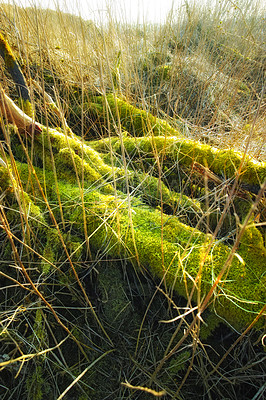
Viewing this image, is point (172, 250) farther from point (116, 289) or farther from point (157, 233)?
point (116, 289)

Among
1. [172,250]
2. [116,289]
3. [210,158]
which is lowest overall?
[116,289]

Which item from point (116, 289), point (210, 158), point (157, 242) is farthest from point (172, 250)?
point (210, 158)

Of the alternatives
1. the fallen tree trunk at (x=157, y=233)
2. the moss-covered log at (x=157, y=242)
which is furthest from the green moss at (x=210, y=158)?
the moss-covered log at (x=157, y=242)

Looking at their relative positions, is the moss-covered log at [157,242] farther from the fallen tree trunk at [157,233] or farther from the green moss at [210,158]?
the green moss at [210,158]

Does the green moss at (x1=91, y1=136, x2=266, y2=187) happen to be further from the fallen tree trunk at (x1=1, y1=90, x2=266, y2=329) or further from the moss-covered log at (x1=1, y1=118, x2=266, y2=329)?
the moss-covered log at (x1=1, y1=118, x2=266, y2=329)

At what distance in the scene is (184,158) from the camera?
1695 millimetres

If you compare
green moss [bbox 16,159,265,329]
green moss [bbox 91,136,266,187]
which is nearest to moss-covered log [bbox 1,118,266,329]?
green moss [bbox 16,159,265,329]

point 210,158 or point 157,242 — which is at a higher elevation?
point 210,158

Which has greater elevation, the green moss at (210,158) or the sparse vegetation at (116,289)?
the green moss at (210,158)

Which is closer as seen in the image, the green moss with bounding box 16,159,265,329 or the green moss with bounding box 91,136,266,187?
the green moss with bounding box 16,159,265,329

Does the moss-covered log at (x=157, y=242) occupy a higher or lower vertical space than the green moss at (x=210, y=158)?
lower

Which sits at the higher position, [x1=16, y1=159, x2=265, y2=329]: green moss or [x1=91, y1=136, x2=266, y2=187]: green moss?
[x1=91, y1=136, x2=266, y2=187]: green moss

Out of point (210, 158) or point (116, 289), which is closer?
point (116, 289)

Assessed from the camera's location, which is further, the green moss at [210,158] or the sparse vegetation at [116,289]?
the green moss at [210,158]
